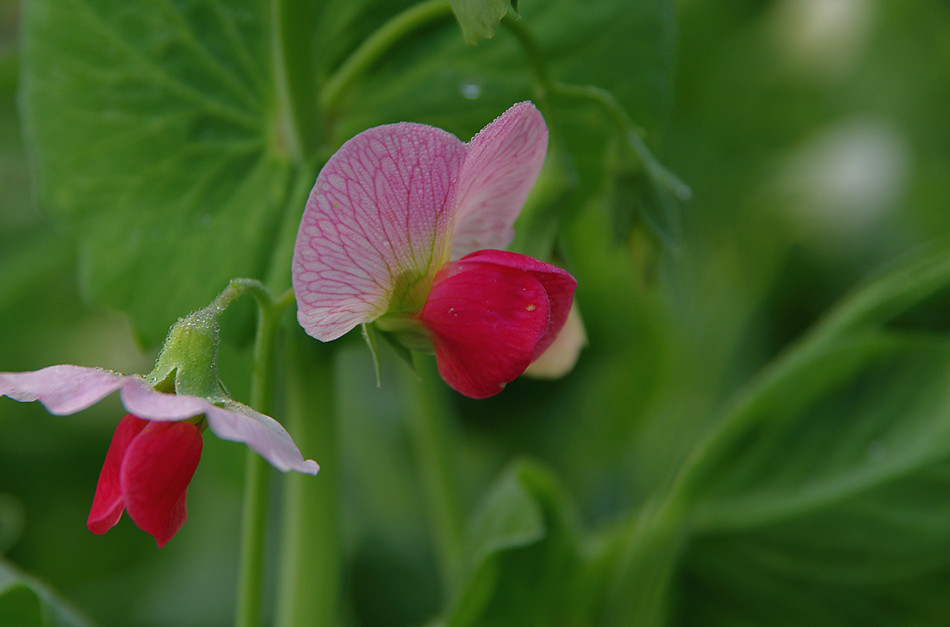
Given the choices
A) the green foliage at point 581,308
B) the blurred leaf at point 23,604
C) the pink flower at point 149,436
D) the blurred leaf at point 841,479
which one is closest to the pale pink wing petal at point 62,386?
the pink flower at point 149,436

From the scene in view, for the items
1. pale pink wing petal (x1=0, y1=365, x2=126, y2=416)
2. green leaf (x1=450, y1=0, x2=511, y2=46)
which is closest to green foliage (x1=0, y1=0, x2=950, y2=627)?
green leaf (x1=450, y1=0, x2=511, y2=46)

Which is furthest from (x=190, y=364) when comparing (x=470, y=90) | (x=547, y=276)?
(x=470, y=90)

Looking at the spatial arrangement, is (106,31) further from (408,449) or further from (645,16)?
(408,449)

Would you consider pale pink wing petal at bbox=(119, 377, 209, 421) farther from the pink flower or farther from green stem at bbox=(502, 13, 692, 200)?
green stem at bbox=(502, 13, 692, 200)

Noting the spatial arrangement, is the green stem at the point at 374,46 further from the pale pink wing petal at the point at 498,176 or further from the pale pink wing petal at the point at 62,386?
the pale pink wing petal at the point at 62,386

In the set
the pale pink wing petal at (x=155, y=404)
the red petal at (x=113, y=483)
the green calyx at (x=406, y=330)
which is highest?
the pale pink wing petal at (x=155, y=404)

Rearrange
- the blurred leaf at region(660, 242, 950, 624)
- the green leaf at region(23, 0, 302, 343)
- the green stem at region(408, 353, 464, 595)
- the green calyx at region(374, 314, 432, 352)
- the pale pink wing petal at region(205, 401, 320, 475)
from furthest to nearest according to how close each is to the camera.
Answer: the green stem at region(408, 353, 464, 595) → the blurred leaf at region(660, 242, 950, 624) → the green leaf at region(23, 0, 302, 343) → the green calyx at region(374, 314, 432, 352) → the pale pink wing petal at region(205, 401, 320, 475)

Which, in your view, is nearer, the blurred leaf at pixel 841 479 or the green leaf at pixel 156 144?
the green leaf at pixel 156 144

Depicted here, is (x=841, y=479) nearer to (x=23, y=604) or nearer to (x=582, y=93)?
(x=582, y=93)
